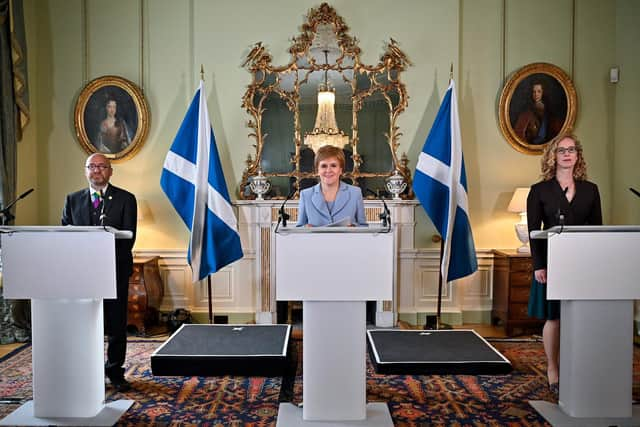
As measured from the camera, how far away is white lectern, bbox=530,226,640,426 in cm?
248

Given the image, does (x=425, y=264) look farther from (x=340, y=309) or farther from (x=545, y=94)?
(x=340, y=309)

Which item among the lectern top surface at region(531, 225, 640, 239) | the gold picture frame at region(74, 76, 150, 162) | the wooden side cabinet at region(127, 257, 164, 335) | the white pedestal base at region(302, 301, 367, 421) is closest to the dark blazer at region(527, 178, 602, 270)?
the lectern top surface at region(531, 225, 640, 239)

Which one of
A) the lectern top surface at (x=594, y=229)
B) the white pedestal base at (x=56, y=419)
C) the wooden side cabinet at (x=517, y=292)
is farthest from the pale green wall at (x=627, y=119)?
the white pedestal base at (x=56, y=419)

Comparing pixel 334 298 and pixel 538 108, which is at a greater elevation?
pixel 538 108

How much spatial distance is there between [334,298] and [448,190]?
2.37 meters

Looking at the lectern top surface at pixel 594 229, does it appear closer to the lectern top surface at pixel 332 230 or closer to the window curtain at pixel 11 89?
the lectern top surface at pixel 332 230

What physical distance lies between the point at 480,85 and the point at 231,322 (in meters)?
3.50

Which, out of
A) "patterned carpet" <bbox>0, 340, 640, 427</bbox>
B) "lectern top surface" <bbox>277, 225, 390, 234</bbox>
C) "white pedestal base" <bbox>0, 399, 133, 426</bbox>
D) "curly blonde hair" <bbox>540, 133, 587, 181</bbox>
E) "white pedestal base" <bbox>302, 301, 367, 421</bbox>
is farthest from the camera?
"curly blonde hair" <bbox>540, 133, 587, 181</bbox>

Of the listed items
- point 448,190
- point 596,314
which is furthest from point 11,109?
point 596,314

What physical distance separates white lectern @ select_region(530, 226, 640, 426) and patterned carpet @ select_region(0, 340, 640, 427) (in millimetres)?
296

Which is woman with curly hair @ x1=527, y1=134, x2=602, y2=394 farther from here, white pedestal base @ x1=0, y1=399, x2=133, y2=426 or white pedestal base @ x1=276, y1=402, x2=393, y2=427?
white pedestal base @ x1=0, y1=399, x2=133, y2=426

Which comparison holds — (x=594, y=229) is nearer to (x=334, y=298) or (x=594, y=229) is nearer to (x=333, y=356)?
(x=334, y=298)

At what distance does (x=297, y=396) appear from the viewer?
3.07 meters

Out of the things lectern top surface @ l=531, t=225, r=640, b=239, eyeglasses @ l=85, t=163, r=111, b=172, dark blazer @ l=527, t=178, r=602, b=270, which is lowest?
lectern top surface @ l=531, t=225, r=640, b=239
